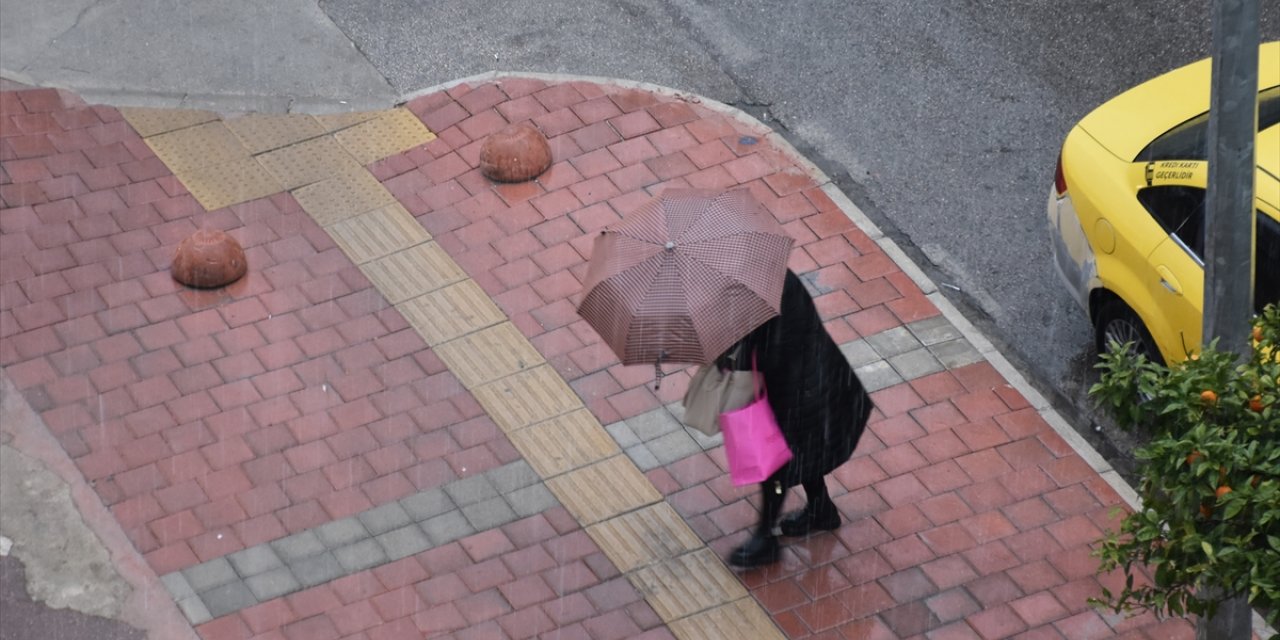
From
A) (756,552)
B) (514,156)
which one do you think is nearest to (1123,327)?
(756,552)

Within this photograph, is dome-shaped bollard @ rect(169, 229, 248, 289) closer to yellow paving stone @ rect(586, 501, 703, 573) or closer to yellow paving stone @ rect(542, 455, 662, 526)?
yellow paving stone @ rect(542, 455, 662, 526)

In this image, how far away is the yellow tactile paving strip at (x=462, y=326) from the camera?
7.43 m

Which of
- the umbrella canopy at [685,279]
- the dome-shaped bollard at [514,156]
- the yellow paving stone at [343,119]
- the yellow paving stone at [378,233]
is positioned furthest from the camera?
the yellow paving stone at [343,119]

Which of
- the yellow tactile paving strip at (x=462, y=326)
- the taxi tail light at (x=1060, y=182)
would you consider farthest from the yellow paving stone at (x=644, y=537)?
the taxi tail light at (x=1060, y=182)

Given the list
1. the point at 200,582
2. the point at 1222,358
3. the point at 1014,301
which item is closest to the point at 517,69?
the point at 1014,301

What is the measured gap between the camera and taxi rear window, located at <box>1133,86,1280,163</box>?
7.72 m

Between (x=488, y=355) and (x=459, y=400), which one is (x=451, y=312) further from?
(x=459, y=400)

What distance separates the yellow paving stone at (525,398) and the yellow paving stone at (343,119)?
2.65 meters

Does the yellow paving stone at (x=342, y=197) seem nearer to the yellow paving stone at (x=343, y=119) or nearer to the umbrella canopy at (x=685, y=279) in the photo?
the yellow paving stone at (x=343, y=119)

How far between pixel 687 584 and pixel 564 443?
1.10 metres

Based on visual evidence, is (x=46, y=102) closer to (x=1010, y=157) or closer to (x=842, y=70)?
(x=842, y=70)

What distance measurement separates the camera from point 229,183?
9.85 m

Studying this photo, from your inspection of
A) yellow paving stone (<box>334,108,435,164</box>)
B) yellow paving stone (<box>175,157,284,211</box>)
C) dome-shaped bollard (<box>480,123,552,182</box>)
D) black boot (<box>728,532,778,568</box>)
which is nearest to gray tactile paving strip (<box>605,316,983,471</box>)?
black boot (<box>728,532,778,568</box>)

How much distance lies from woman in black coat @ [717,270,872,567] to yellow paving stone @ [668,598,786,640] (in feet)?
1.50
